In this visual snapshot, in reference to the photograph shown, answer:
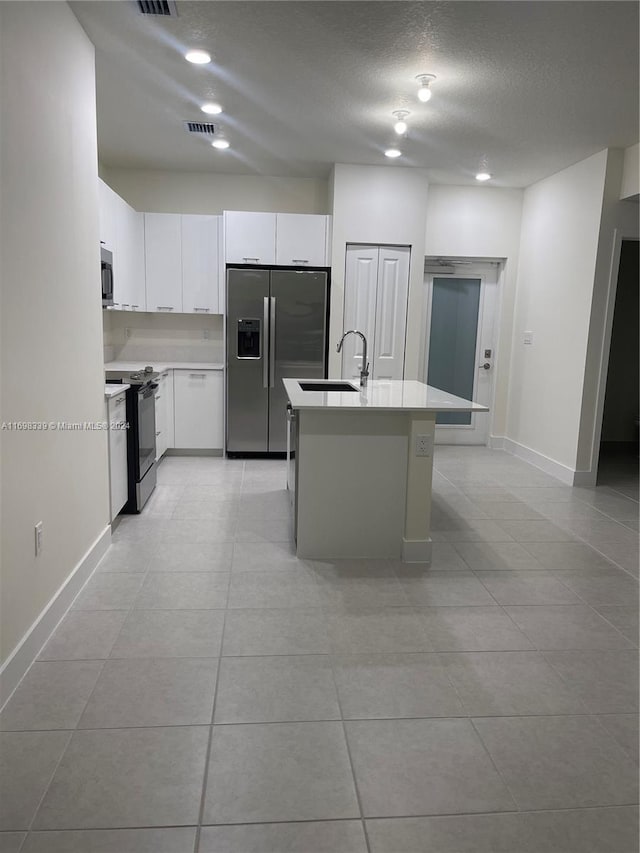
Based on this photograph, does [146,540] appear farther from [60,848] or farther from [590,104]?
[590,104]

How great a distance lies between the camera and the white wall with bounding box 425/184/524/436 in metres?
6.05

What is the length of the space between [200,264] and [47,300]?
343 cm

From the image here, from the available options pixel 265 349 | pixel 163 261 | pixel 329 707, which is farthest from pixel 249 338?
pixel 329 707

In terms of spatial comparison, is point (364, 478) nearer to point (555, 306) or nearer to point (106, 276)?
point (106, 276)

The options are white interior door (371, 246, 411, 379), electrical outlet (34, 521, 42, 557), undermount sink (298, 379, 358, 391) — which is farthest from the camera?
white interior door (371, 246, 411, 379)

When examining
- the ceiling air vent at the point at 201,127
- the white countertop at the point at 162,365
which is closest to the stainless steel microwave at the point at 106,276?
the white countertop at the point at 162,365

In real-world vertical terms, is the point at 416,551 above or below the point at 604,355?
below

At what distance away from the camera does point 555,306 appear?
5430 millimetres

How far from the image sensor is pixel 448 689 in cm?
218

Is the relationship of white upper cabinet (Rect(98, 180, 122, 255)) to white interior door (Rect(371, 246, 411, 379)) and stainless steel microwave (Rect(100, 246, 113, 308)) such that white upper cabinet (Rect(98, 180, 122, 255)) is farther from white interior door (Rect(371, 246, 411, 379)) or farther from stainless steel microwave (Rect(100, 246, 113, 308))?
white interior door (Rect(371, 246, 411, 379))

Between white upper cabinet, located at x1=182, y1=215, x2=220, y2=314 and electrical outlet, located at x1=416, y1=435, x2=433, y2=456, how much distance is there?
10.5 feet

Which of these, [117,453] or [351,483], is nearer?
[351,483]

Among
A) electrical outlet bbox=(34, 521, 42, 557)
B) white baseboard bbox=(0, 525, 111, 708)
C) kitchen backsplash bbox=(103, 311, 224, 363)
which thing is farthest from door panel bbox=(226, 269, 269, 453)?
electrical outlet bbox=(34, 521, 42, 557)

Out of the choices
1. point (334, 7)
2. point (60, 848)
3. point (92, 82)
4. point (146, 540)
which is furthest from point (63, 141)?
point (60, 848)
